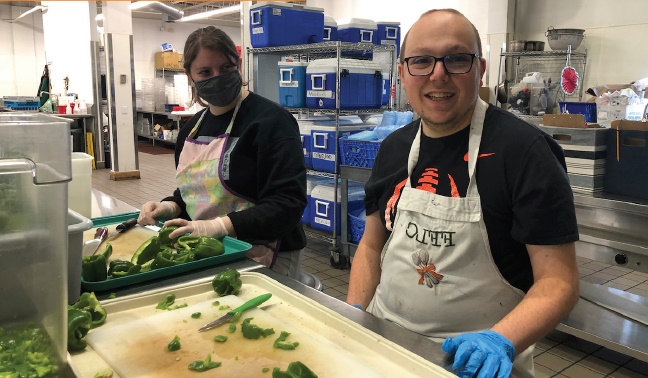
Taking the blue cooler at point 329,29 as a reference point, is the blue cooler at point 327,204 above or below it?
below

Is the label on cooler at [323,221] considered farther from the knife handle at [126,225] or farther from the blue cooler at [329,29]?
the knife handle at [126,225]

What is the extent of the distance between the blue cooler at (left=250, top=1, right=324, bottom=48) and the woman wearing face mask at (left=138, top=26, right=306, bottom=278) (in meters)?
2.86

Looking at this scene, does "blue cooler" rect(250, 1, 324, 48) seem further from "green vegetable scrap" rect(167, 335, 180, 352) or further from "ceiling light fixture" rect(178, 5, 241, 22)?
"ceiling light fixture" rect(178, 5, 241, 22)

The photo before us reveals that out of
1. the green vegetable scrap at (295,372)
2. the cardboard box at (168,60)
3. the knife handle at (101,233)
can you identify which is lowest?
the green vegetable scrap at (295,372)

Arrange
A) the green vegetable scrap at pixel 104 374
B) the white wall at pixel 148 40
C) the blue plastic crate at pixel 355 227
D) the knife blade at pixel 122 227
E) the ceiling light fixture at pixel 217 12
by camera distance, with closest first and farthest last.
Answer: the green vegetable scrap at pixel 104 374 < the knife blade at pixel 122 227 < the blue plastic crate at pixel 355 227 < the ceiling light fixture at pixel 217 12 < the white wall at pixel 148 40

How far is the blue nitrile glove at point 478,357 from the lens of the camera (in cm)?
100

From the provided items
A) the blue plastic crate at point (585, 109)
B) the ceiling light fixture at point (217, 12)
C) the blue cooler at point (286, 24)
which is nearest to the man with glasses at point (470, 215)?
the blue plastic crate at point (585, 109)

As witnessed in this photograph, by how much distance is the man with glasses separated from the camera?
1324mm

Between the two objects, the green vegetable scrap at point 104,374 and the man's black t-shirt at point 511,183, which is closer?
the green vegetable scrap at point 104,374

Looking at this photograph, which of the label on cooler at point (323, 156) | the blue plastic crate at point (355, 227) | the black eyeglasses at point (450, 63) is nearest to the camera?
the black eyeglasses at point (450, 63)

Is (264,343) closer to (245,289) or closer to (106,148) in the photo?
(245,289)

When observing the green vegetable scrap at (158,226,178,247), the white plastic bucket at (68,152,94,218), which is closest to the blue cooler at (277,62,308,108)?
the white plastic bucket at (68,152,94,218)

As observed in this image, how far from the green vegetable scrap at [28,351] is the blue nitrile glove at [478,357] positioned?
717 millimetres

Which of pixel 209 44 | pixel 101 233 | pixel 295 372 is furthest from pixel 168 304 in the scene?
pixel 209 44
